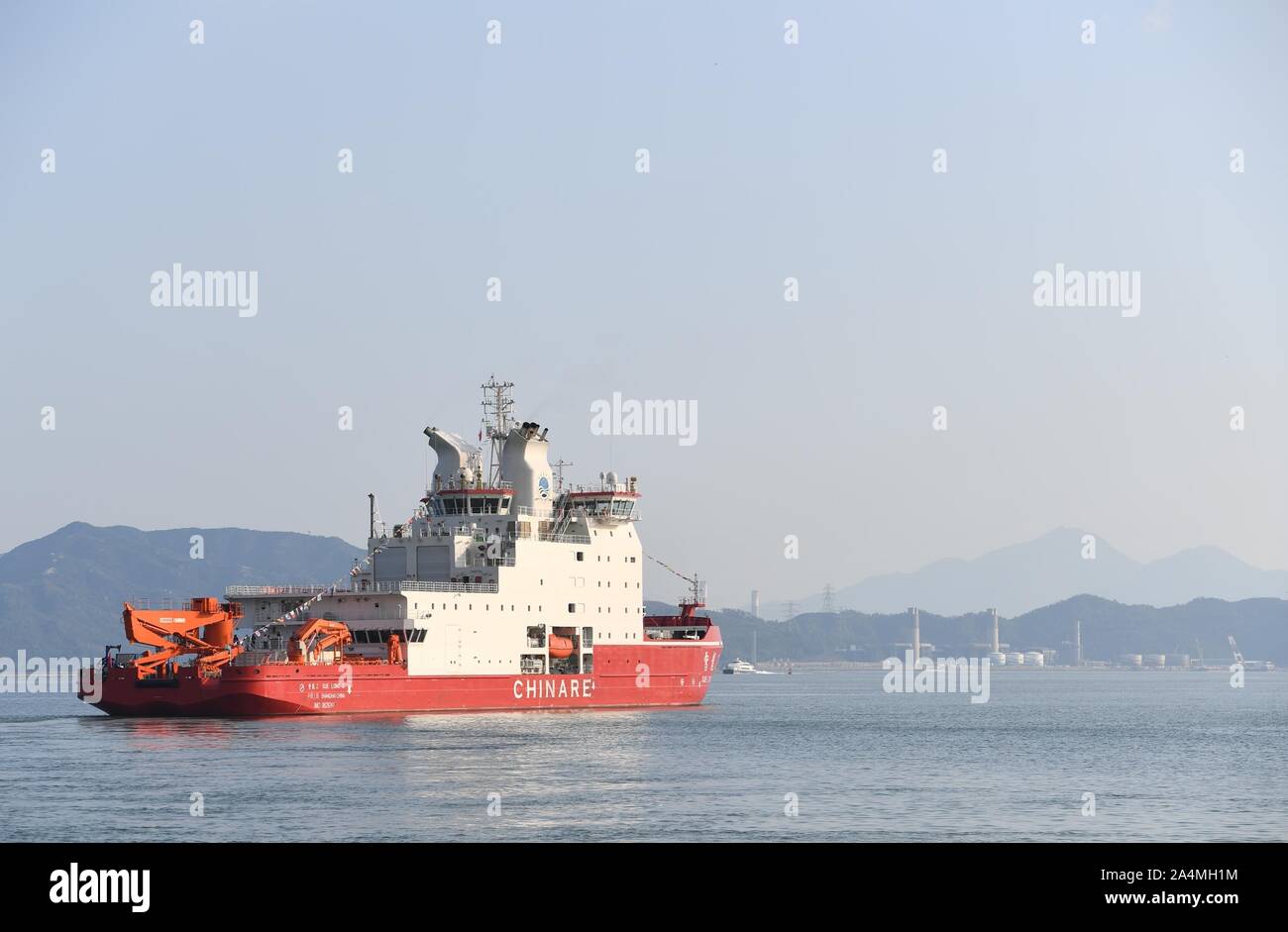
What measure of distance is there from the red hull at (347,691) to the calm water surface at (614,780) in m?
0.69

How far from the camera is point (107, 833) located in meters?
31.7

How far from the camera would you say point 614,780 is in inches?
1639

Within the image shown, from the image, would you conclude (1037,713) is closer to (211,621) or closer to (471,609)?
(471,609)

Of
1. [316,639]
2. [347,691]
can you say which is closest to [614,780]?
[347,691]

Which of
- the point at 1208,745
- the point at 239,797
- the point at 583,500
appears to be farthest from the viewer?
the point at 583,500

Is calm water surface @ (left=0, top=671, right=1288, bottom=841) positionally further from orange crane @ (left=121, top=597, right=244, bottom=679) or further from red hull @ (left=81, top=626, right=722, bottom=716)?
orange crane @ (left=121, top=597, right=244, bottom=679)

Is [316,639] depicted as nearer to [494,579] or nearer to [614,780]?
[494,579]

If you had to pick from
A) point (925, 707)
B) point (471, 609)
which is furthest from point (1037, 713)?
point (471, 609)

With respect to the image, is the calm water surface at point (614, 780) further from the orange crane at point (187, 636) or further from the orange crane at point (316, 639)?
the orange crane at point (187, 636)

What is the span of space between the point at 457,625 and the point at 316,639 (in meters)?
5.27

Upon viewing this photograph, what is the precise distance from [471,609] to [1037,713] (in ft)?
129

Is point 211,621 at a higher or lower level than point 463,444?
lower

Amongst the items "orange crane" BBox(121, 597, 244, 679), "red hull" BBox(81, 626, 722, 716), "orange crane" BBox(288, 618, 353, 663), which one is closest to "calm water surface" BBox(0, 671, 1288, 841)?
"red hull" BBox(81, 626, 722, 716)

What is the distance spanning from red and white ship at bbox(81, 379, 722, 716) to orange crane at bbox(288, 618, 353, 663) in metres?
0.08
